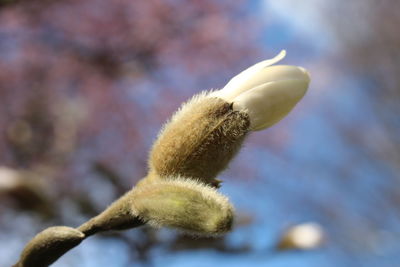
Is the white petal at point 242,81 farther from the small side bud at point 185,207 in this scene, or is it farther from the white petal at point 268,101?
the small side bud at point 185,207

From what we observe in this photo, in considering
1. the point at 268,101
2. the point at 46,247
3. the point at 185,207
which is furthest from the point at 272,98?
the point at 46,247

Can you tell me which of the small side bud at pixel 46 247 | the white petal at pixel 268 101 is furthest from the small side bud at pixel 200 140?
the small side bud at pixel 46 247

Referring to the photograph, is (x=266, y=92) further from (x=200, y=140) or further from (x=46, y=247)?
(x=46, y=247)

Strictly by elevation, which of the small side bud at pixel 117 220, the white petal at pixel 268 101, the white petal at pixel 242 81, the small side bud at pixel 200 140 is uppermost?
the white petal at pixel 242 81

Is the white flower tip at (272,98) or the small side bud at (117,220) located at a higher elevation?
the white flower tip at (272,98)

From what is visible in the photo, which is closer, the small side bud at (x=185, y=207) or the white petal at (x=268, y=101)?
the small side bud at (x=185, y=207)

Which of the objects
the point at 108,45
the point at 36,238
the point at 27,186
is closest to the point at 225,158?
the point at 36,238

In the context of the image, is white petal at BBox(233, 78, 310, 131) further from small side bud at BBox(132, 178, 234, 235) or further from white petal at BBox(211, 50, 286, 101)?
small side bud at BBox(132, 178, 234, 235)
